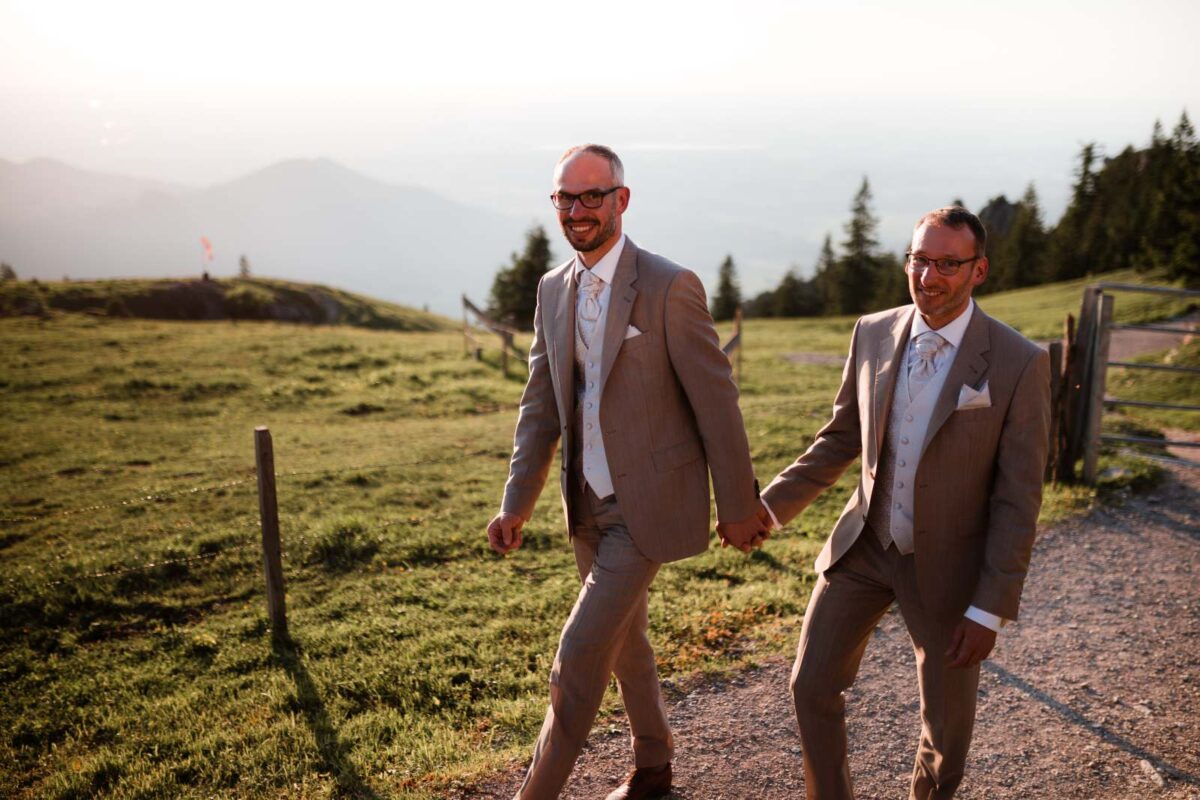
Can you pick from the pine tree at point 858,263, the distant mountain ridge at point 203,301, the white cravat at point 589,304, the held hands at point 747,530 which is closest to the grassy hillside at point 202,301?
the distant mountain ridge at point 203,301

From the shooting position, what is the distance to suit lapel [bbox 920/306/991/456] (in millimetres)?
3219

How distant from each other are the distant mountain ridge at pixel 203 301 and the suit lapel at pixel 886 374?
3545 centimetres

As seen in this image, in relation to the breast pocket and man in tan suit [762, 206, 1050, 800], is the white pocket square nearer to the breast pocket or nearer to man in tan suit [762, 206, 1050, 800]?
man in tan suit [762, 206, 1050, 800]

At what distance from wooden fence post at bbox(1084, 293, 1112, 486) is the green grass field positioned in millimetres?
496

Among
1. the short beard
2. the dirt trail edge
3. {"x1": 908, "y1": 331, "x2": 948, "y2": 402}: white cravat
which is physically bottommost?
the dirt trail edge

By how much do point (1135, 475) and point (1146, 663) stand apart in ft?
16.1

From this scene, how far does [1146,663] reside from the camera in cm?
587

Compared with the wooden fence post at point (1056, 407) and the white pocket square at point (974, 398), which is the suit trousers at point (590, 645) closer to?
the white pocket square at point (974, 398)

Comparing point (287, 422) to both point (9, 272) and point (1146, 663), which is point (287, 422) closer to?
point (1146, 663)

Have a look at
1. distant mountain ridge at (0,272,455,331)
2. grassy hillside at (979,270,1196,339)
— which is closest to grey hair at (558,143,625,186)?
grassy hillside at (979,270,1196,339)

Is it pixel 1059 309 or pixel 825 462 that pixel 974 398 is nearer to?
pixel 825 462

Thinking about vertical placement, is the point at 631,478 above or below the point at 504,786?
above

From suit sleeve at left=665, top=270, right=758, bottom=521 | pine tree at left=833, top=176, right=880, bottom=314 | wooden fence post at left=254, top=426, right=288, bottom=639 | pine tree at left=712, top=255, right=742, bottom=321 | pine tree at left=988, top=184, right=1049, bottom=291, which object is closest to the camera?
suit sleeve at left=665, top=270, right=758, bottom=521

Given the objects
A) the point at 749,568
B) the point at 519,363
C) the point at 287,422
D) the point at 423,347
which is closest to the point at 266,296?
the point at 423,347
